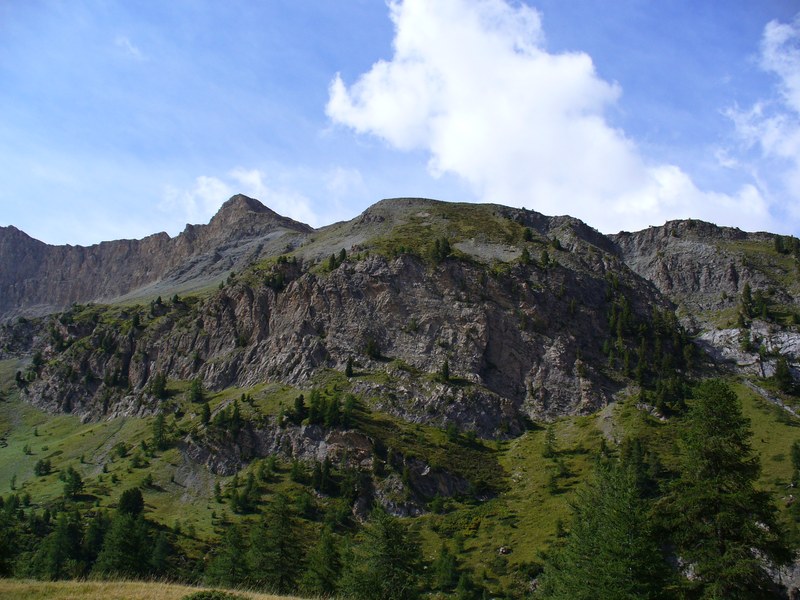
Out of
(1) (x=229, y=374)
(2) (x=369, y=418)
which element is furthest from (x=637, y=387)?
(1) (x=229, y=374)

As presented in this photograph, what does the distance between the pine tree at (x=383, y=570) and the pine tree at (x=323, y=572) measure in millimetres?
9348

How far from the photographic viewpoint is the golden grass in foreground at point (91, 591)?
30.0m

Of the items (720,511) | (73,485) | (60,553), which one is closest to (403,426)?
(73,485)

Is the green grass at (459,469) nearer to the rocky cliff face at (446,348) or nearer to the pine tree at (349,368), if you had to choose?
the pine tree at (349,368)

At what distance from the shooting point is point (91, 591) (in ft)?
102

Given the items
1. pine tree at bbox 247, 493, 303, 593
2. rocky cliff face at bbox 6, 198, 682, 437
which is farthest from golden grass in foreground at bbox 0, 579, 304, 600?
rocky cliff face at bbox 6, 198, 682, 437

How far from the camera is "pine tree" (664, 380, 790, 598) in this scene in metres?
32.6

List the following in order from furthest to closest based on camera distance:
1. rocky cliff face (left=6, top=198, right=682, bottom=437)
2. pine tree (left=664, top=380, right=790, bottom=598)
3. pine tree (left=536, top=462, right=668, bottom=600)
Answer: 1. rocky cliff face (left=6, top=198, right=682, bottom=437)
2. pine tree (left=536, top=462, right=668, bottom=600)
3. pine tree (left=664, top=380, right=790, bottom=598)

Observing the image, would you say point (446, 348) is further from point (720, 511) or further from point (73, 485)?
point (720, 511)

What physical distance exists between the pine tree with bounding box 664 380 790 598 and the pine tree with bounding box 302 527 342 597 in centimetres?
4456

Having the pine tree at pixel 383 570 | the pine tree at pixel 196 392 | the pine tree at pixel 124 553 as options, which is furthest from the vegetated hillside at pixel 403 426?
the pine tree at pixel 383 570

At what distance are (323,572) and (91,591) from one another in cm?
4347

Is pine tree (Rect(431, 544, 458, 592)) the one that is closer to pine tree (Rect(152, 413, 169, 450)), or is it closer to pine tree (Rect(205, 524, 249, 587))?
pine tree (Rect(205, 524, 249, 587))

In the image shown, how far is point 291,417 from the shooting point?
150 metres
